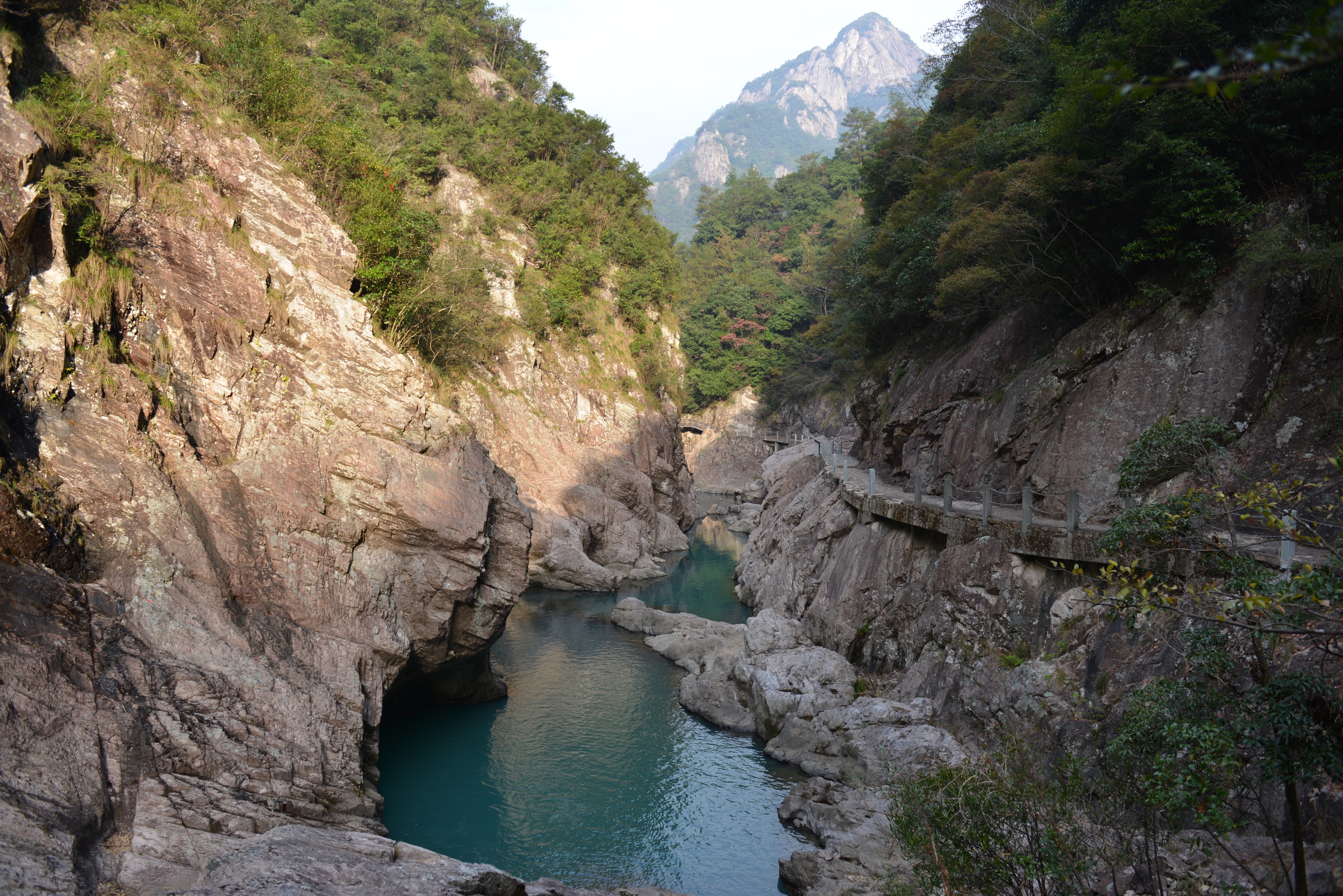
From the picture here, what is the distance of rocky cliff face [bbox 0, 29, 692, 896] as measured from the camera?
8.48m

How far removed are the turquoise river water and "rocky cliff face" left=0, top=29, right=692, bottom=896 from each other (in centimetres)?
157

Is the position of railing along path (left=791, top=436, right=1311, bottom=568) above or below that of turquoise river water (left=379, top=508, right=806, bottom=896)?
above

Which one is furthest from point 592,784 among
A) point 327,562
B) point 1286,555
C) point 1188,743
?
point 1286,555

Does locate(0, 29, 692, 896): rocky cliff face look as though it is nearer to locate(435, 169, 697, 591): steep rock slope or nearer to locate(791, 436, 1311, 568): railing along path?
locate(791, 436, 1311, 568): railing along path

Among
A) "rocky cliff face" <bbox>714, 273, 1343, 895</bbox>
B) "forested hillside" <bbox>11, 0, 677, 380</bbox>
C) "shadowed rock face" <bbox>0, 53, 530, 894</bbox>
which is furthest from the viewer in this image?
"forested hillside" <bbox>11, 0, 677, 380</bbox>

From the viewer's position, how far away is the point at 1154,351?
13.9 m

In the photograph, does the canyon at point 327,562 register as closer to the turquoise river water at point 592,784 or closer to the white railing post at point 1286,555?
the turquoise river water at point 592,784

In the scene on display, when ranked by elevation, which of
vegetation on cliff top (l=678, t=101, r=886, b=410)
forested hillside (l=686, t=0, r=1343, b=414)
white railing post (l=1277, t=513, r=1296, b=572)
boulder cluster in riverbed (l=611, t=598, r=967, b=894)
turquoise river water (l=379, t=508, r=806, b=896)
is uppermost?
vegetation on cliff top (l=678, t=101, r=886, b=410)

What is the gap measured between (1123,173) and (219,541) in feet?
57.7

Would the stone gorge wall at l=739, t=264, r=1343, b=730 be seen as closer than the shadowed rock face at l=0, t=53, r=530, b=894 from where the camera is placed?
No

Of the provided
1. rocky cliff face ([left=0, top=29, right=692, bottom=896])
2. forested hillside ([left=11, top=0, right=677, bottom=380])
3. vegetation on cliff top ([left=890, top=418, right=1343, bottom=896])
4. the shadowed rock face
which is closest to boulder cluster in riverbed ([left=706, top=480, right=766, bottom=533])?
forested hillside ([left=11, top=0, right=677, bottom=380])

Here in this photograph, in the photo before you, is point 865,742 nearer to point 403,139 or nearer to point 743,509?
point 403,139

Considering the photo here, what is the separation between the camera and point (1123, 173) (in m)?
13.8

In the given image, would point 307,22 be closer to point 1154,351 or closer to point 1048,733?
point 1154,351
